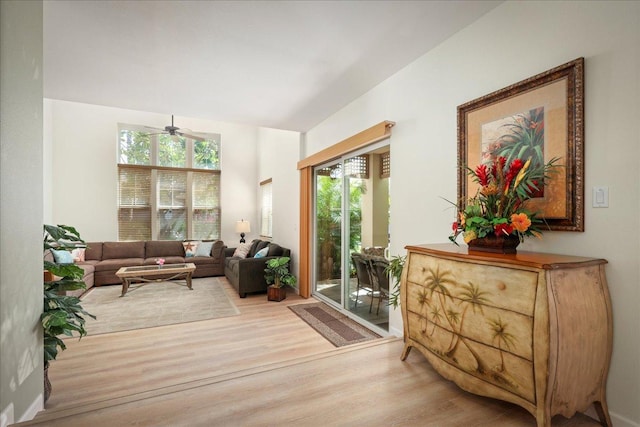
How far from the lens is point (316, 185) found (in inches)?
199

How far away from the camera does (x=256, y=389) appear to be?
6.15 ft

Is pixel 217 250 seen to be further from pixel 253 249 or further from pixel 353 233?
pixel 353 233

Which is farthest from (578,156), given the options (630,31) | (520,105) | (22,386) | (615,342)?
(22,386)

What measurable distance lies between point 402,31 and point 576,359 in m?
2.36

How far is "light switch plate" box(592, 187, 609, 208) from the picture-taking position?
5.16ft

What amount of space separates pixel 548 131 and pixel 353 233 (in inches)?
101

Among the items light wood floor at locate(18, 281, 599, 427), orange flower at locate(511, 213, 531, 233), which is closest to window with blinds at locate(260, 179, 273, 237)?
light wood floor at locate(18, 281, 599, 427)

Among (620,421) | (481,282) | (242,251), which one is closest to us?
(620,421)

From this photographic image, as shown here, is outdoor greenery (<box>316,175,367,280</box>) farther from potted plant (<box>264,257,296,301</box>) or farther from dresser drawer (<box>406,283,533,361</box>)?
dresser drawer (<box>406,283,533,361</box>)

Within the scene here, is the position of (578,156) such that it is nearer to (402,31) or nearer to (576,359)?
(576,359)

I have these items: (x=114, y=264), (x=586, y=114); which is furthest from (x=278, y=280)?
(x=586, y=114)

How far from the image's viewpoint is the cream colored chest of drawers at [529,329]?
1.35 m

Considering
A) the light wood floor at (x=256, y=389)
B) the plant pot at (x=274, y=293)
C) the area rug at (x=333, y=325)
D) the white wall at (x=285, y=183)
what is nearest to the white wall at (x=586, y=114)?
the light wood floor at (x=256, y=389)

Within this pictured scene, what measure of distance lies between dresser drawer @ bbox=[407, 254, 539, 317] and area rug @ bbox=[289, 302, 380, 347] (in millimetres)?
1589
